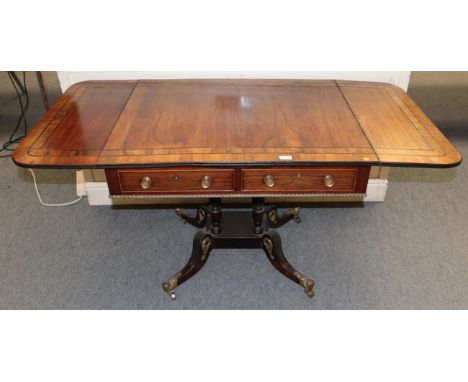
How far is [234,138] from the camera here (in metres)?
1.66

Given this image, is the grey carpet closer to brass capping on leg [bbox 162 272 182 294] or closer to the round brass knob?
brass capping on leg [bbox 162 272 182 294]

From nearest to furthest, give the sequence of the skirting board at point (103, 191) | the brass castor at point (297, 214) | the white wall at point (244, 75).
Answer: the white wall at point (244, 75)
the brass castor at point (297, 214)
the skirting board at point (103, 191)

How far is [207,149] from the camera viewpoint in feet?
5.26

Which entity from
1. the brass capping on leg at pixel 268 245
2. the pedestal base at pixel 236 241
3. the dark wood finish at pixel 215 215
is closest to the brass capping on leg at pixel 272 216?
the pedestal base at pixel 236 241

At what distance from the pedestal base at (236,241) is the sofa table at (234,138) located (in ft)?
1.54

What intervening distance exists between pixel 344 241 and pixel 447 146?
98 centimetres

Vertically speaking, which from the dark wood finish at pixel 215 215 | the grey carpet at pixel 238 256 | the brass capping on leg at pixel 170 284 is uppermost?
the dark wood finish at pixel 215 215

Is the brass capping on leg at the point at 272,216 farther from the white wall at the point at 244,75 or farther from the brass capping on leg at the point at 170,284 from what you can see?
the white wall at the point at 244,75

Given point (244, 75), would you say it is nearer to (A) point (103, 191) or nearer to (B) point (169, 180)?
(B) point (169, 180)

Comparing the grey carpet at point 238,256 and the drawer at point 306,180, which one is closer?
the drawer at point 306,180

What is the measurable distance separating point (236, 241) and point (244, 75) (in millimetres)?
909

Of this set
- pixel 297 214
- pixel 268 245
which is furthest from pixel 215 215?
pixel 297 214

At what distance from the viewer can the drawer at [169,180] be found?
1.61 m

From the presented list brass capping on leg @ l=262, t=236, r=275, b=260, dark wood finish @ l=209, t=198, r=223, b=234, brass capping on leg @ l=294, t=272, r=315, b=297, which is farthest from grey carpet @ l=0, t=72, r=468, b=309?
dark wood finish @ l=209, t=198, r=223, b=234
